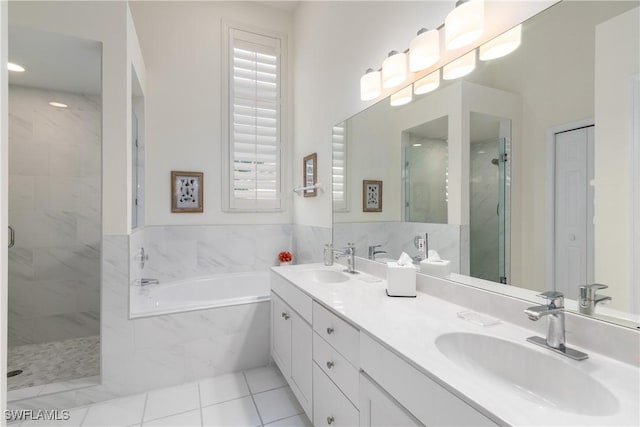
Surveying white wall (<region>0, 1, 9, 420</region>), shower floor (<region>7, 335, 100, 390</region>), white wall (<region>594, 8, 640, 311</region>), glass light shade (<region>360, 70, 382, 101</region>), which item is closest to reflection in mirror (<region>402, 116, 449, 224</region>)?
glass light shade (<region>360, 70, 382, 101</region>)

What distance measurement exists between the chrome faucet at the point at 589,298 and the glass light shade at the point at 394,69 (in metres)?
1.30

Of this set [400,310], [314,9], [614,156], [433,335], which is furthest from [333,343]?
[314,9]

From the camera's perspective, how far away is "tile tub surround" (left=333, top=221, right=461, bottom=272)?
1.46 m

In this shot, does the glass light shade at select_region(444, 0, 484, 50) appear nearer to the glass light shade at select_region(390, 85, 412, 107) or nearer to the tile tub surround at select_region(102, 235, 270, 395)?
the glass light shade at select_region(390, 85, 412, 107)

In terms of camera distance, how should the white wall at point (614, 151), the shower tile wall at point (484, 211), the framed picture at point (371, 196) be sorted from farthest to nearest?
the framed picture at point (371, 196) < the shower tile wall at point (484, 211) < the white wall at point (614, 151)

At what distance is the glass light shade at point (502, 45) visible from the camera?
116 cm

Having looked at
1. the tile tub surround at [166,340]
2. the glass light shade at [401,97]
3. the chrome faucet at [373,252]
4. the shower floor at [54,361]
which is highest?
the glass light shade at [401,97]

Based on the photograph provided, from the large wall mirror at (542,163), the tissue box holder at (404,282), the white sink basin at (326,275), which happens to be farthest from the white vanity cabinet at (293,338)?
the large wall mirror at (542,163)

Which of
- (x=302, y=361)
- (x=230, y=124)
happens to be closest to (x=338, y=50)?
(x=230, y=124)

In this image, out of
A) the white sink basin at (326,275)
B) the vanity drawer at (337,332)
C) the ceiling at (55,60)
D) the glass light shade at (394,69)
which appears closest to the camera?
the vanity drawer at (337,332)

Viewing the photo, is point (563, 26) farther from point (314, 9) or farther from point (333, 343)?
point (314, 9)

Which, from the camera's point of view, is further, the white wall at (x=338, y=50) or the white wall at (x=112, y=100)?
the white wall at (x=112, y=100)

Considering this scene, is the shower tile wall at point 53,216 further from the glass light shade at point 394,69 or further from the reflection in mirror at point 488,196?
the reflection in mirror at point 488,196

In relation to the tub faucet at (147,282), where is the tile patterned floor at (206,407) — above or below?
below
